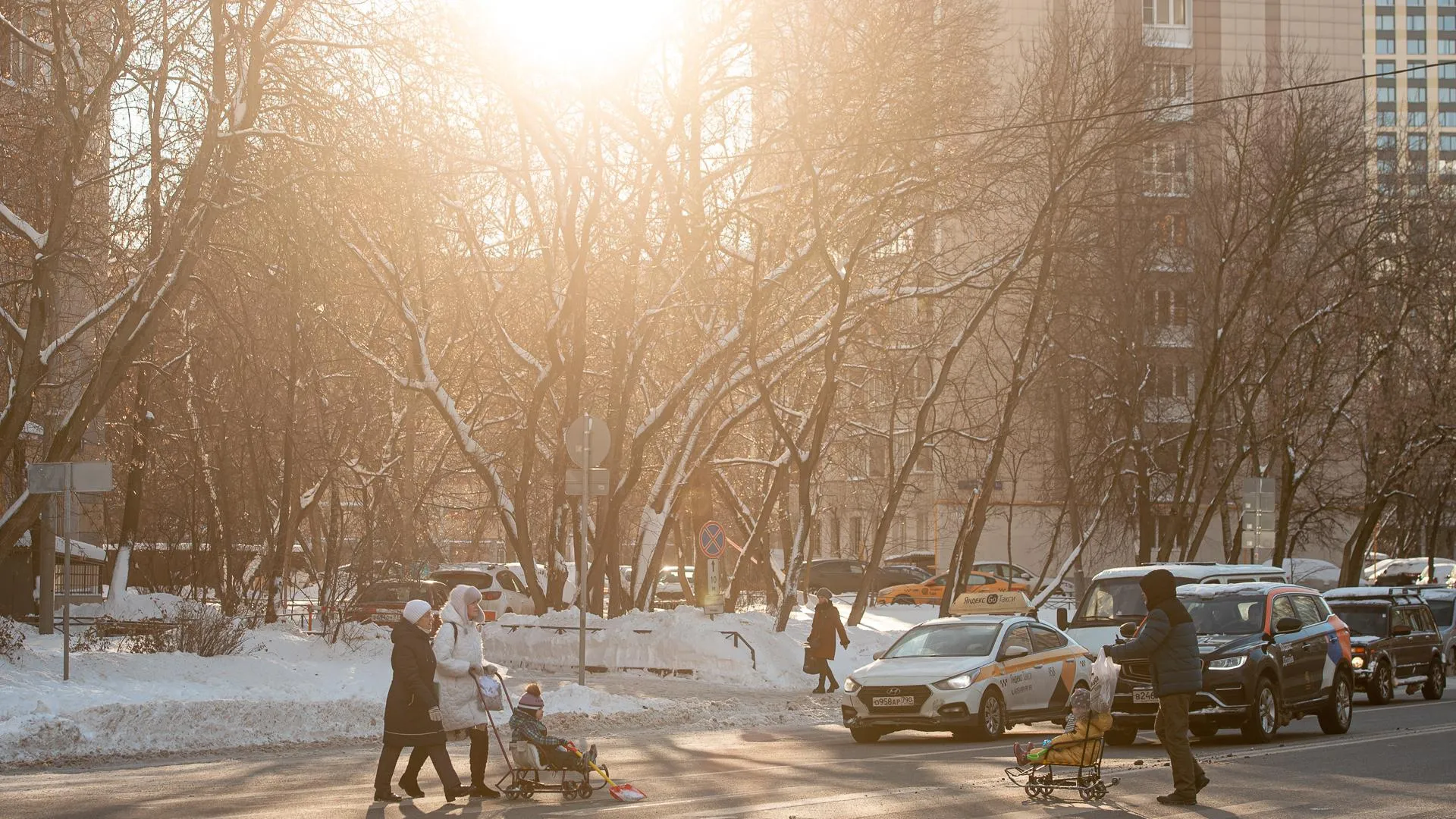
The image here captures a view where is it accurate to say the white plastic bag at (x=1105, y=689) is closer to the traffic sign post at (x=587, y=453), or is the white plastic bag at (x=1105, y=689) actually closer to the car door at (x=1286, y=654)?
the car door at (x=1286, y=654)

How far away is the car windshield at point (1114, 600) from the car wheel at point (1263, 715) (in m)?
2.71

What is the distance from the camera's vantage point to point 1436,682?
86.9 ft

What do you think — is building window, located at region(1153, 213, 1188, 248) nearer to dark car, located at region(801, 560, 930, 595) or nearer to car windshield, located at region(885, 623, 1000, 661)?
dark car, located at region(801, 560, 930, 595)

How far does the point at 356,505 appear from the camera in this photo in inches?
1994

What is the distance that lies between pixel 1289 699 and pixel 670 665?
1169cm

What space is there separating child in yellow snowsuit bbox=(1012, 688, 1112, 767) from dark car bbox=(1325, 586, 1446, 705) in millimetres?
14180

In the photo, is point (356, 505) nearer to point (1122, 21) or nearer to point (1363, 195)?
point (1363, 195)

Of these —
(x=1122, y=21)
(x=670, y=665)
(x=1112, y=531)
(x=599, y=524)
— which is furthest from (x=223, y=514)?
(x=1122, y=21)

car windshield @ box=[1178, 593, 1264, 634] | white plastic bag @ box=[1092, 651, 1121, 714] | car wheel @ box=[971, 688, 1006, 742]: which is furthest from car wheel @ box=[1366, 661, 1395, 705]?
white plastic bag @ box=[1092, 651, 1121, 714]

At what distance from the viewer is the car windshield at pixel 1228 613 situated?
61.2 feet

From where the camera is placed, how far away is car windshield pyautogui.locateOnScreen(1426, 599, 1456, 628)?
32.2m

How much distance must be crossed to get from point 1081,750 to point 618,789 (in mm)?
3642

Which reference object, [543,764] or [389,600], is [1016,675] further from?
[389,600]

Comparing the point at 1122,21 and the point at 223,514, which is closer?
the point at 223,514
